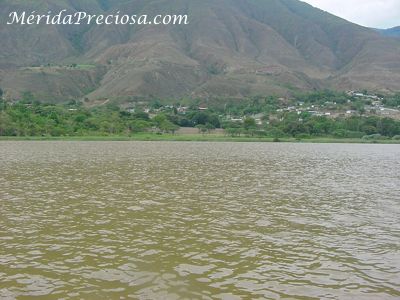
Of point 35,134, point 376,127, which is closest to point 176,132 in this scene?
point 35,134

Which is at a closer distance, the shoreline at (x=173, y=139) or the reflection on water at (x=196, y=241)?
the reflection on water at (x=196, y=241)

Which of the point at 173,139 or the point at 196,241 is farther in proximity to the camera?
the point at 173,139

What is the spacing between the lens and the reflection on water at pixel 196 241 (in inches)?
478

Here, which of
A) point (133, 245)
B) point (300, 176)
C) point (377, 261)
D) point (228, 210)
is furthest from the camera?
point (300, 176)

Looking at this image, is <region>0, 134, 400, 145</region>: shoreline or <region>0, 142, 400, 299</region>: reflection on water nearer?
<region>0, 142, 400, 299</region>: reflection on water

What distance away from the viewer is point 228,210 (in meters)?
23.1

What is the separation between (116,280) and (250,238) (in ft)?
21.7

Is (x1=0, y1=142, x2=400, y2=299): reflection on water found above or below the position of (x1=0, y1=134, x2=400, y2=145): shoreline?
below

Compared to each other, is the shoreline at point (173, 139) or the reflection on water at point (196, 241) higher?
the shoreline at point (173, 139)

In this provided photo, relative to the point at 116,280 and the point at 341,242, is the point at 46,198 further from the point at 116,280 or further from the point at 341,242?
the point at 341,242

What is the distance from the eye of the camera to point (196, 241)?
1677 centimetres

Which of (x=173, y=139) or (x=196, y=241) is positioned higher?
(x=173, y=139)

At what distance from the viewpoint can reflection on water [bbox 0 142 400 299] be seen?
12.1 m

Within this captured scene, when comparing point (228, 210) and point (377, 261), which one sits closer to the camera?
point (377, 261)
